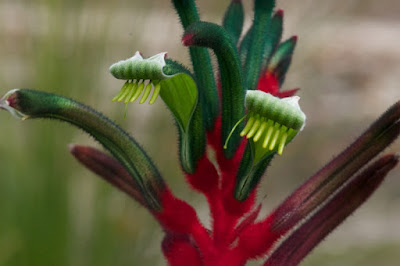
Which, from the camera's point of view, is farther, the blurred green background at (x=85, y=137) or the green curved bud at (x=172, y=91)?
the blurred green background at (x=85, y=137)

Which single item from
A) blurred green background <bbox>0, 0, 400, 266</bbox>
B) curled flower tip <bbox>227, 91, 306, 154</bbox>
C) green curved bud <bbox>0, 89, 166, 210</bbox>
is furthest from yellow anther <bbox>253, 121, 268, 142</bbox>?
blurred green background <bbox>0, 0, 400, 266</bbox>

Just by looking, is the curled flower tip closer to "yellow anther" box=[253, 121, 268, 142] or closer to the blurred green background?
"yellow anther" box=[253, 121, 268, 142]

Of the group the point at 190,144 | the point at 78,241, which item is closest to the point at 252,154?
the point at 190,144

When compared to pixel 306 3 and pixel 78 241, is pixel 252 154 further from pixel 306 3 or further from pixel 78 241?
→ pixel 306 3

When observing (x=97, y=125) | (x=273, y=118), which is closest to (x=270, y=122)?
(x=273, y=118)

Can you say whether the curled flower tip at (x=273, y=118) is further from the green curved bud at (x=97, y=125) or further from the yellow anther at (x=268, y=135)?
the green curved bud at (x=97, y=125)

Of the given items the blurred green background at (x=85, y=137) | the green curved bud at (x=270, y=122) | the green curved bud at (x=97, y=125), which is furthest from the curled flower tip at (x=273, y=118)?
the blurred green background at (x=85, y=137)

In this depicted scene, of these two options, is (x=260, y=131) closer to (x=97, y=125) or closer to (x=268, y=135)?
(x=268, y=135)
